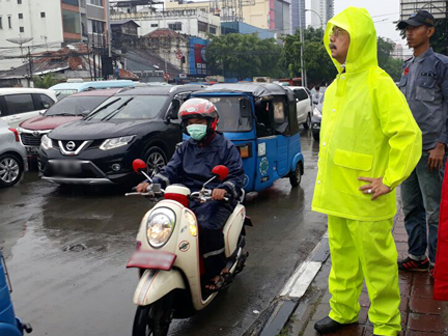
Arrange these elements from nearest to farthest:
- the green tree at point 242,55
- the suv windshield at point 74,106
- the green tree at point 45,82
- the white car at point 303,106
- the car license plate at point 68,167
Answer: the car license plate at point 68,167 < the suv windshield at point 74,106 < the white car at point 303,106 < the green tree at point 45,82 < the green tree at point 242,55

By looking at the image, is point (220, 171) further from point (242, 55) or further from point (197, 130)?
point (242, 55)

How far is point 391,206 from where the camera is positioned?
3730 millimetres

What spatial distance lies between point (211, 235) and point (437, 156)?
1878 millimetres

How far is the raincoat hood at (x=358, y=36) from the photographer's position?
3.58 m

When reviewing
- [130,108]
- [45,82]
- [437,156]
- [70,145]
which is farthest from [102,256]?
[45,82]

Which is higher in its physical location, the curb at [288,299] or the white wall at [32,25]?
the white wall at [32,25]

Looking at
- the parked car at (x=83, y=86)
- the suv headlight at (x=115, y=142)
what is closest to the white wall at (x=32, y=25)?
the parked car at (x=83, y=86)

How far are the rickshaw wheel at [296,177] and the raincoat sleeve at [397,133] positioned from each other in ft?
20.6

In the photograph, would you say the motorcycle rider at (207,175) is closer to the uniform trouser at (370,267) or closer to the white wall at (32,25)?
the uniform trouser at (370,267)

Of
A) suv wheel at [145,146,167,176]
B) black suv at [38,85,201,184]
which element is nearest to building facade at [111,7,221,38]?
black suv at [38,85,201,184]

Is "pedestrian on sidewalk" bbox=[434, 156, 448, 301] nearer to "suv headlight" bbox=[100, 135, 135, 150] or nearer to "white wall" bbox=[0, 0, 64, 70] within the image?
"suv headlight" bbox=[100, 135, 135, 150]

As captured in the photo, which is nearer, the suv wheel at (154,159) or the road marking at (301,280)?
the road marking at (301,280)

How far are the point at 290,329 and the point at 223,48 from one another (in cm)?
6757

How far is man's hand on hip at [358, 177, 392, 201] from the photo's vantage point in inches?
138
